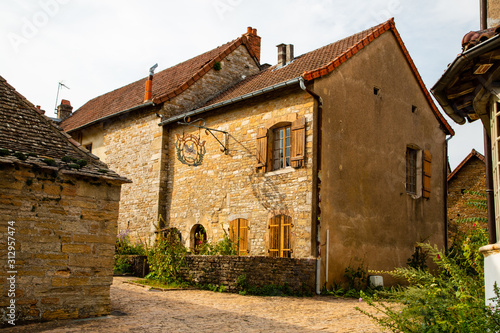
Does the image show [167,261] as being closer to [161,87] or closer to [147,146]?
[147,146]

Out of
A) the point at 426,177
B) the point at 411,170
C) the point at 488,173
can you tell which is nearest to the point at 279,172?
the point at 411,170

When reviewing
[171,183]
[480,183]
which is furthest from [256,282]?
[480,183]

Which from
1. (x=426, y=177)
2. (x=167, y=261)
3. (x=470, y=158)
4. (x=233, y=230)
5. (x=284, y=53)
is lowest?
(x=167, y=261)

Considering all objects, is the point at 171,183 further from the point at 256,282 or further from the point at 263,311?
the point at 263,311

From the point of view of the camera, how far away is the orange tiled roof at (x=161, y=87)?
16.7 m

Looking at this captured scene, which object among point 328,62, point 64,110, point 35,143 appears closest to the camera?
point 35,143

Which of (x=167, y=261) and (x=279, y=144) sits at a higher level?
(x=279, y=144)

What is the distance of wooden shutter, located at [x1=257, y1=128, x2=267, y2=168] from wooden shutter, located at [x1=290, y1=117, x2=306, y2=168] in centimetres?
85

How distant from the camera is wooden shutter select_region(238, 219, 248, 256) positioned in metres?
13.0

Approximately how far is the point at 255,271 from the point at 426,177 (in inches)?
280

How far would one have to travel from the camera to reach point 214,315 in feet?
26.0

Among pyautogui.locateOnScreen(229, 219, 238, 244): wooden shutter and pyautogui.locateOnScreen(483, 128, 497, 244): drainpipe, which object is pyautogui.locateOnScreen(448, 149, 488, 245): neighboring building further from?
pyautogui.locateOnScreen(483, 128, 497, 244): drainpipe

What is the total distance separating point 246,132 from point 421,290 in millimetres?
8869

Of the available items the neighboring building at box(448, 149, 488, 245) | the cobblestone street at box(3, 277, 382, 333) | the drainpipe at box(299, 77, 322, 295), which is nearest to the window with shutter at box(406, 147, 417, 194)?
the drainpipe at box(299, 77, 322, 295)
